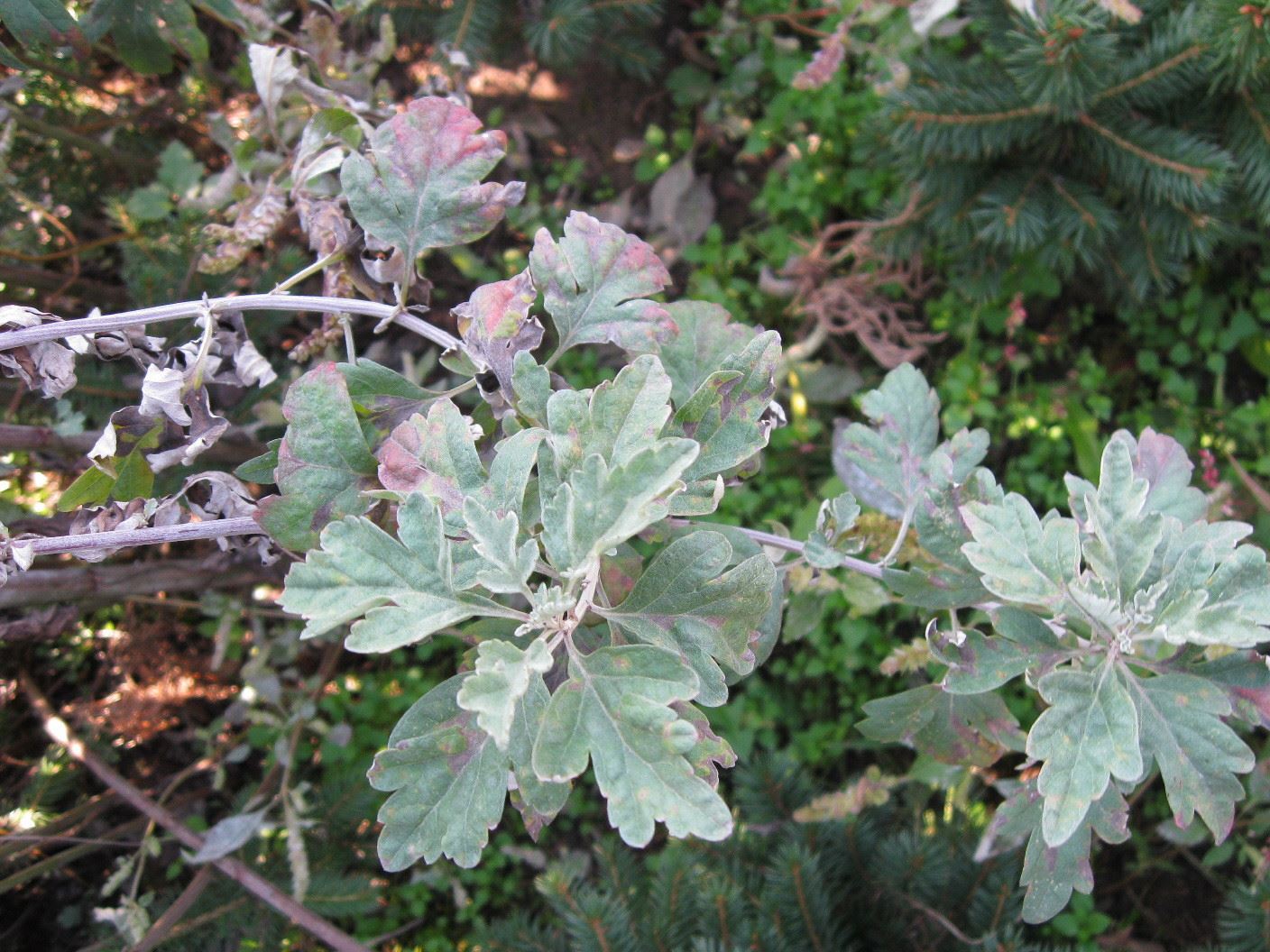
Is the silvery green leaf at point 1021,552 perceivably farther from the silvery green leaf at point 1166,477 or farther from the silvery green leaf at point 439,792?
the silvery green leaf at point 439,792

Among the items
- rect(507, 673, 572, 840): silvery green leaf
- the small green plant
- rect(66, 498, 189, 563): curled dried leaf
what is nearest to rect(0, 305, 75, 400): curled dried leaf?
the small green plant

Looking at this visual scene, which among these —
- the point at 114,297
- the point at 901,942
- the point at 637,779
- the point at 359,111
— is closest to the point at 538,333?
the point at 637,779

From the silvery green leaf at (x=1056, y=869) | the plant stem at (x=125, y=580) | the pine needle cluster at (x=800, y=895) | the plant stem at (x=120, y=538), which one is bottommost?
the pine needle cluster at (x=800, y=895)

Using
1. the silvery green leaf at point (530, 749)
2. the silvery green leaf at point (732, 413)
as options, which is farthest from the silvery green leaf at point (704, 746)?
the silvery green leaf at point (732, 413)

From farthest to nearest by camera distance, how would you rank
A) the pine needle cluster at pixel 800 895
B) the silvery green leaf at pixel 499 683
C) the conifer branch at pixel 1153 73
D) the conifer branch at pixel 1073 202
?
the conifer branch at pixel 1073 202 < the conifer branch at pixel 1153 73 < the pine needle cluster at pixel 800 895 < the silvery green leaf at pixel 499 683

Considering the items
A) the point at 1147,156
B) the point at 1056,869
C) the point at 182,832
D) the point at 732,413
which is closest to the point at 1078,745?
the point at 1056,869

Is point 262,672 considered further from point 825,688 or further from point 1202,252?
point 1202,252

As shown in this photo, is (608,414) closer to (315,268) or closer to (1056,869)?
(315,268)
